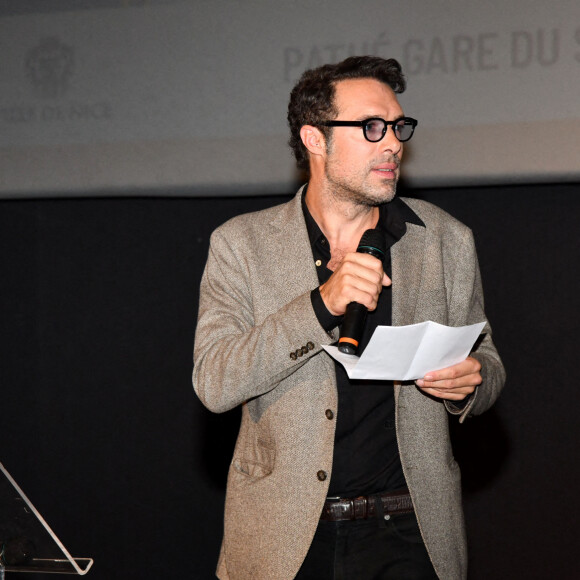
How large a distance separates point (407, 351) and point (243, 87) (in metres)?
2.05

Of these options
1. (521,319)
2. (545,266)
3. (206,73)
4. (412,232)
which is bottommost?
(521,319)

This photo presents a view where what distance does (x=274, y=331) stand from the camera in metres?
1.74

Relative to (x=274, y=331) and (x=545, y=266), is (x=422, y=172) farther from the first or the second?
(x=274, y=331)

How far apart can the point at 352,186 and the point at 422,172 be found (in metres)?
1.25

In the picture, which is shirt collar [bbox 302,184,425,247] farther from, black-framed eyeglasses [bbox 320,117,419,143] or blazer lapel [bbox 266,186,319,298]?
black-framed eyeglasses [bbox 320,117,419,143]

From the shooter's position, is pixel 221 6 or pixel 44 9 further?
pixel 44 9

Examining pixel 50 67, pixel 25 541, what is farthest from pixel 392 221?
pixel 50 67

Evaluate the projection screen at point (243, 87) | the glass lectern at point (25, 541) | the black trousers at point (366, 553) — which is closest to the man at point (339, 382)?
the black trousers at point (366, 553)

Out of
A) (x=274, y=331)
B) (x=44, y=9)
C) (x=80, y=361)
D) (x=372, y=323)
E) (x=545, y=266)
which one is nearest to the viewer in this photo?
(x=274, y=331)

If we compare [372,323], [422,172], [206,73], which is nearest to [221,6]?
[206,73]

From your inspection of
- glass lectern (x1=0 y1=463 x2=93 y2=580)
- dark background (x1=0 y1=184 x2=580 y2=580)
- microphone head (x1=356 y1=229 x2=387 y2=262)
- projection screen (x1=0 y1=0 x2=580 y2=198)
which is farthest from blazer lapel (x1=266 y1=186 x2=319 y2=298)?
dark background (x1=0 y1=184 x2=580 y2=580)

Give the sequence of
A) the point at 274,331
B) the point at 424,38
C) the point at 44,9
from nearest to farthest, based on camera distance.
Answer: the point at 274,331
the point at 424,38
the point at 44,9

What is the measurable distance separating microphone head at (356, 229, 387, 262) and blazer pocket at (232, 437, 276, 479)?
1.67ft

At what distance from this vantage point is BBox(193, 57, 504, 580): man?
181 cm
